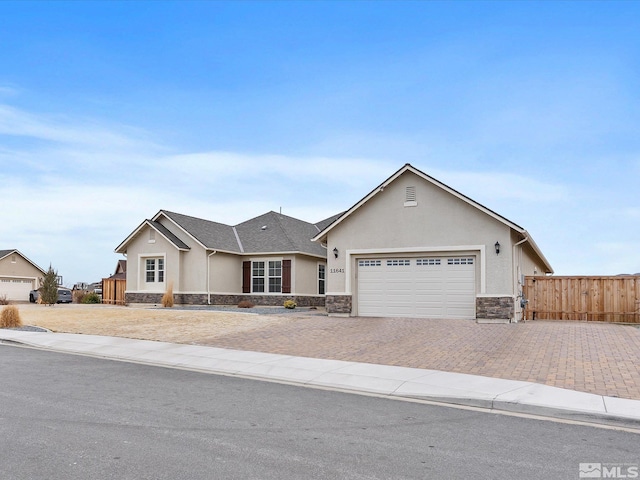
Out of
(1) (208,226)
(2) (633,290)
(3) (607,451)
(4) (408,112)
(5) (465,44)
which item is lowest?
(3) (607,451)

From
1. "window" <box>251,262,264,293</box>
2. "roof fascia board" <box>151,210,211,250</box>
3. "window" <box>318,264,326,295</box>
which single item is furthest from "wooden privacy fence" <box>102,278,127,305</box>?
"window" <box>318,264,326,295</box>

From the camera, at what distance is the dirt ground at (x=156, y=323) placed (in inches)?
687

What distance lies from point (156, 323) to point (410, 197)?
10.7 metres

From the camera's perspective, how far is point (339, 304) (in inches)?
886

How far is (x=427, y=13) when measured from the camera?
51.8 ft

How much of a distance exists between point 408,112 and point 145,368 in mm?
12172

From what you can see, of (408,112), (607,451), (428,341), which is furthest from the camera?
(408,112)

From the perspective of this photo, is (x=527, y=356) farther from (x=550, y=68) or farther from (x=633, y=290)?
(x=633, y=290)

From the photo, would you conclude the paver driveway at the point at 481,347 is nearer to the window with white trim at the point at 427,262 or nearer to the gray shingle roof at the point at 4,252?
the window with white trim at the point at 427,262

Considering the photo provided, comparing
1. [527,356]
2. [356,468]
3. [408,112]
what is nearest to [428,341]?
[527,356]

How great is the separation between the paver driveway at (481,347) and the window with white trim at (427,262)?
258 centimetres

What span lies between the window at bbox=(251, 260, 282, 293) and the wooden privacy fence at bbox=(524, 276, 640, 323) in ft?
44.6

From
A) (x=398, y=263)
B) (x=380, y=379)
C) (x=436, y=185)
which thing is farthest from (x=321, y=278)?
(x=380, y=379)

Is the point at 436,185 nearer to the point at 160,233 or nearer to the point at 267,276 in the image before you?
the point at 267,276
